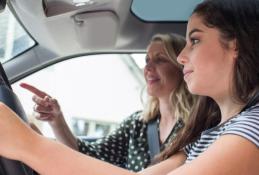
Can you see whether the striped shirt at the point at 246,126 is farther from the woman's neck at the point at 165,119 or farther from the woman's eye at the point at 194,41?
the woman's neck at the point at 165,119

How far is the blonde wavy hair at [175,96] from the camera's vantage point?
206cm

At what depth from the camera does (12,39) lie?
6.63 ft

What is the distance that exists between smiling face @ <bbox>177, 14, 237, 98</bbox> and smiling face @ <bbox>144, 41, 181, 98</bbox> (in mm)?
812

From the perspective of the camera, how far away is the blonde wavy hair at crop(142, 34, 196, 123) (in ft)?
6.75

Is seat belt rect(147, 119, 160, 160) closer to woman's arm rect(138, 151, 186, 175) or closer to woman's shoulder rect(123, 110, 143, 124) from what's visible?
woman's shoulder rect(123, 110, 143, 124)

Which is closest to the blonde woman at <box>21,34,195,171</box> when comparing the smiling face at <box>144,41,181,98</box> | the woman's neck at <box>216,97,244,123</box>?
the smiling face at <box>144,41,181,98</box>

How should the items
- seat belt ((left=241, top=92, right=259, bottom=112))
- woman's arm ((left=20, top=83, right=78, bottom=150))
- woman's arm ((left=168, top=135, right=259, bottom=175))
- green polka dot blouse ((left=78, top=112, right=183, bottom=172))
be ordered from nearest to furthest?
1. woman's arm ((left=168, top=135, right=259, bottom=175))
2. seat belt ((left=241, top=92, right=259, bottom=112))
3. woman's arm ((left=20, top=83, right=78, bottom=150))
4. green polka dot blouse ((left=78, top=112, right=183, bottom=172))

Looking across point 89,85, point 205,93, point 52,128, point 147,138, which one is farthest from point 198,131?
point 89,85

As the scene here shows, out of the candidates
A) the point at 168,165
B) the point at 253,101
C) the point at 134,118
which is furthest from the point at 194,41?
the point at 134,118

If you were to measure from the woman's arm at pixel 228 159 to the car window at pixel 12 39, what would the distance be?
112cm

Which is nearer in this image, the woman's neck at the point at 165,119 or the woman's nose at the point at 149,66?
the woman's neck at the point at 165,119

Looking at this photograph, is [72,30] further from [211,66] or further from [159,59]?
[211,66]

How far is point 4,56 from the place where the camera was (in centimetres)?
205

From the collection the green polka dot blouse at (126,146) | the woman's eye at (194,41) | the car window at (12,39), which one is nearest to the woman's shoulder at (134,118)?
the green polka dot blouse at (126,146)
